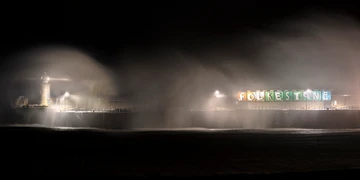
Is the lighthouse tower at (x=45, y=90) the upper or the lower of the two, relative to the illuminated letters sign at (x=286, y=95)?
upper

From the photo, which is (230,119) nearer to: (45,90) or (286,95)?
(286,95)

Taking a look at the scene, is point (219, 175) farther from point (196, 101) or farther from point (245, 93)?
point (196, 101)

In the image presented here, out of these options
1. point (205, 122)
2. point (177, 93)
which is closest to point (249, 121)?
point (205, 122)

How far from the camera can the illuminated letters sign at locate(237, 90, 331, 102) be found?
239 feet

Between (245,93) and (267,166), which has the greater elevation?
(245,93)

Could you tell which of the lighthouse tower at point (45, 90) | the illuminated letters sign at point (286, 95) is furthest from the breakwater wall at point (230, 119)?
the lighthouse tower at point (45, 90)

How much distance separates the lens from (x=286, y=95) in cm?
7462

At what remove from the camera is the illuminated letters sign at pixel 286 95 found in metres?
72.8

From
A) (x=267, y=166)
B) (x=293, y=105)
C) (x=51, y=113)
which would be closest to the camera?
(x=267, y=166)

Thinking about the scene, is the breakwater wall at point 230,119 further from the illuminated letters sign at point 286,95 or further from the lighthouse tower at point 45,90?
the lighthouse tower at point 45,90

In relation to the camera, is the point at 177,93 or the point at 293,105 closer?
the point at 293,105

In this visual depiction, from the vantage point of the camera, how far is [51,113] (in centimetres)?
8181

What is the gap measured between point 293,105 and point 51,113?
5590 cm

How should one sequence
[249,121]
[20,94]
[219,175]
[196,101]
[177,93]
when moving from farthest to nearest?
1. [20,94]
2. [177,93]
3. [196,101]
4. [249,121]
5. [219,175]
